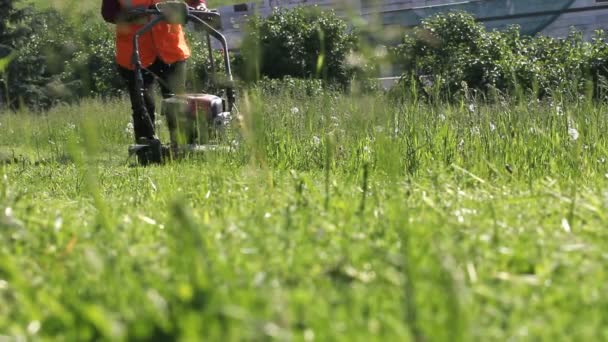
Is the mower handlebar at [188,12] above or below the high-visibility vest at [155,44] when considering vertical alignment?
above

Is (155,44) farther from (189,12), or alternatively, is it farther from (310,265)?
(310,265)

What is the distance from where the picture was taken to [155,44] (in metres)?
5.51

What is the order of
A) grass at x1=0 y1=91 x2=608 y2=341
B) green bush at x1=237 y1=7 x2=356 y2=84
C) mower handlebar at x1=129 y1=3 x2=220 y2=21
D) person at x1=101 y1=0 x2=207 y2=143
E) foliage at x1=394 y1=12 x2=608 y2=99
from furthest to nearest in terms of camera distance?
green bush at x1=237 y1=7 x2=356 y2=84 < foliage at x1=394 y1=12 x2=608 y2=99 < person at x1=101 y1=0 x2=207 y2=143 < mower handlebar at x1=129 y1=3 x2=220 y2=21 < grass at x1=0 y1=91 x2=608 y2=341

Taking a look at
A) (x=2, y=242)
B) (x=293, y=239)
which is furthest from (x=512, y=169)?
(x=2, y=242)

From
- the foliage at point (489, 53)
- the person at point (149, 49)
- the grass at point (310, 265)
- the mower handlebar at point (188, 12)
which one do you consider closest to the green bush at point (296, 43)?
the foliage at point (489, 53)

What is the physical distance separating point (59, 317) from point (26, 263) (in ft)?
1.23

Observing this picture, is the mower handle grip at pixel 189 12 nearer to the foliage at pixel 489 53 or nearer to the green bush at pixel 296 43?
the foliage at pixel 489 53

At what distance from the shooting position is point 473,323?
1.01 meters

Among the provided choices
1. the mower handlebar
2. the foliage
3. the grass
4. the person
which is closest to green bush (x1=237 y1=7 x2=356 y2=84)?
the foliage

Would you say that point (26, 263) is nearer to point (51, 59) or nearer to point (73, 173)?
point (51, 59)

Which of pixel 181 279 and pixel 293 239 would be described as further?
pixel 293 239

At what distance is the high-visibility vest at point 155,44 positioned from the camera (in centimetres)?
543

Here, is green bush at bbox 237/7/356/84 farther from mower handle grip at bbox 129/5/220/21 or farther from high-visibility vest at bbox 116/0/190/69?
mower handle grip at bbox 129/5/220/21

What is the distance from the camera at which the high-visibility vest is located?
543cm
